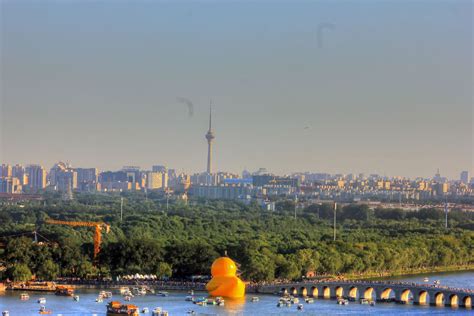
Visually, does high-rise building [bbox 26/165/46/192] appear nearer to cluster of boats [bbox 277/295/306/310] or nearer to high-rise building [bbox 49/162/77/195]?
high-rise building [bbox 49/162/77/195]

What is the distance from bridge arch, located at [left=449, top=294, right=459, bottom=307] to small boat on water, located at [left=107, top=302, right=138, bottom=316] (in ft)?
28.2

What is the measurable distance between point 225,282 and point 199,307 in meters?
2.16

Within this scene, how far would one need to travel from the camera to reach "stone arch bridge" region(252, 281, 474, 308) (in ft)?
112

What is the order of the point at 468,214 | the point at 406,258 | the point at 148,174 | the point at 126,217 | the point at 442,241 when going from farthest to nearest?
the point at 148,174 → the point at 468,214 → the point at 126,217 → the point at 442,241 → the point at 406,258

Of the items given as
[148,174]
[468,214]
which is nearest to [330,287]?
[468,214]

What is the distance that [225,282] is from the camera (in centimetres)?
3375

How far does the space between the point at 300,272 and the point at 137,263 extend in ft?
16.3

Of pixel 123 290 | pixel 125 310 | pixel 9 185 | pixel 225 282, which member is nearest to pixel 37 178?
pixel 9 185

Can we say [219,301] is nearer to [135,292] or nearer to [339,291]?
[135,292]

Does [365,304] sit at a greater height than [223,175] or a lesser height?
lesser

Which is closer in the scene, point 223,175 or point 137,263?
point 137,263

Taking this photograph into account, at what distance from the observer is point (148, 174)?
5876 inches

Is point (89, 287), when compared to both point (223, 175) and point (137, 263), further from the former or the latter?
point (223, 175)

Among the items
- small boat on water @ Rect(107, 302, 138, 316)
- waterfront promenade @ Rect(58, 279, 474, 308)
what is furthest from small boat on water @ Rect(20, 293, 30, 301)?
small boat on water @ Rect(107, 302, 138, 316)
